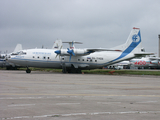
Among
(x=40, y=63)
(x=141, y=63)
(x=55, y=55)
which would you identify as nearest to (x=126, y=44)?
(x=55, y=55)

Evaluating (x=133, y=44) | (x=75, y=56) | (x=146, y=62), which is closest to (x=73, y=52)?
(x=75, y=56)

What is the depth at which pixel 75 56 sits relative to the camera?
35.3m

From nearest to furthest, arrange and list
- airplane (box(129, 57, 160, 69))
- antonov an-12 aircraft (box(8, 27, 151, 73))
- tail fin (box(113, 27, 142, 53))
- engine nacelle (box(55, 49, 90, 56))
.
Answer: antonov an-12 aircraft (box(8, 27, 151, 73)), engine nacelle (box(55, 49, 90, 56)), tail fin (box(113, 27, 142, 53)), airplane (box(129, 57, 160, 69))

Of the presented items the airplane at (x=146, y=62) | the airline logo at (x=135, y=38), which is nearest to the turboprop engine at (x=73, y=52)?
the airline logo at (x=135, y=38)

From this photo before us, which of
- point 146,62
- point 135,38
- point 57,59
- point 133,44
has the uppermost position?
point 135,38

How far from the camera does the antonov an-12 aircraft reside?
1304 inches

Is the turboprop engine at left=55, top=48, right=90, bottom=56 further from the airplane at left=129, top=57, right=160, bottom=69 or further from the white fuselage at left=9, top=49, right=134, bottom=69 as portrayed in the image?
the airplane at left=129, top=57, right=160, bottom=69

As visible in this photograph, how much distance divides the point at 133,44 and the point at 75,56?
11.9 meters

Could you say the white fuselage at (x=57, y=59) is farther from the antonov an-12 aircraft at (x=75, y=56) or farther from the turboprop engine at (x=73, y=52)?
the turboprop engine at (x=73, y=52)

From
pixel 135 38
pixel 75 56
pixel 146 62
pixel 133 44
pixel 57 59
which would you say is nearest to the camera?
pixel 57 59

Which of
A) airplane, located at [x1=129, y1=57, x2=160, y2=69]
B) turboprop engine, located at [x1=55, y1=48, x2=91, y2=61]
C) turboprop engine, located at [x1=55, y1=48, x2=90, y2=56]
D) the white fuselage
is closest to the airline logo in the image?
the white fuselage

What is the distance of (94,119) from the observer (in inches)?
245

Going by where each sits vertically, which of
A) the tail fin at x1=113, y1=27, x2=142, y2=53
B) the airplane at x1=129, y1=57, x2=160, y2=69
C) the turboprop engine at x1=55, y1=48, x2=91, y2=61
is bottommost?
the airplane at x1=129, y1=57, x2=160, y2=69

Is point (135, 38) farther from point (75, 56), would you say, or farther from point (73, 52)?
point (73, 52)
